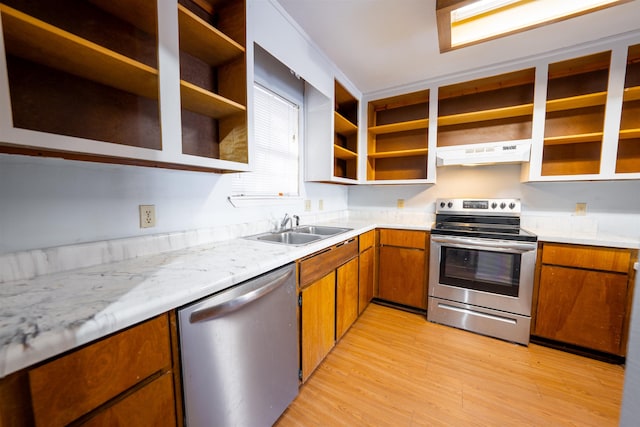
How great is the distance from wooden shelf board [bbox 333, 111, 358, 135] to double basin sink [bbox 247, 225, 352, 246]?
3.55 feet

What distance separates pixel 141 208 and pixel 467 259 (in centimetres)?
241

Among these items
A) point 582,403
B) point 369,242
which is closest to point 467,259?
point 369,242

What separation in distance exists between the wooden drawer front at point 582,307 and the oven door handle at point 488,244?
223 mm

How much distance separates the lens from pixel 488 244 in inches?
78.5

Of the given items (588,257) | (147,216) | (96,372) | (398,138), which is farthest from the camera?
(398,138)

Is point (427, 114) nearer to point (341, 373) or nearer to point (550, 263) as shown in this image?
point (550, 263)

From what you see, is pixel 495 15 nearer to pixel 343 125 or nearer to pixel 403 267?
pixel 343 125

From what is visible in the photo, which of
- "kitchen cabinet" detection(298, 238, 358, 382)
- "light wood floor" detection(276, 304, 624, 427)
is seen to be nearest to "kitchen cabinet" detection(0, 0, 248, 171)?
"kitchen cabinet" detection(298, 238, 358, 382)

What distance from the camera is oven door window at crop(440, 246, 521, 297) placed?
6.43ft

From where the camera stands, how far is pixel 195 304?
816 mm

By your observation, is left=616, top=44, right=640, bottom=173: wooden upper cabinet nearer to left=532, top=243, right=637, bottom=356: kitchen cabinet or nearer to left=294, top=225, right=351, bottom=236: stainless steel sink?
left=532, top=243, right=637, bottom=356: kitchen cabinet

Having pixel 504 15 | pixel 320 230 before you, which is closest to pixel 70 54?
pixel 320 230

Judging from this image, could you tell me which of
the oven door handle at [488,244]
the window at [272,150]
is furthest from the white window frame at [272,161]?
the oven door handle at [488,244]

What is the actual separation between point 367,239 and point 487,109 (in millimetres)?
1834
